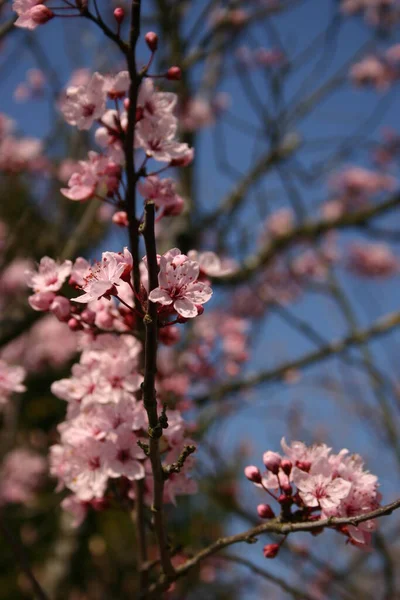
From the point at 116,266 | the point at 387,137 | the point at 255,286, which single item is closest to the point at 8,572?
the point at 255,286

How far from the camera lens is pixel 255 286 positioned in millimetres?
5863

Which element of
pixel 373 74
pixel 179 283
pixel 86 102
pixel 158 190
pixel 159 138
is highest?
pixel 373 74

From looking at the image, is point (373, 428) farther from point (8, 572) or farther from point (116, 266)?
point (116, 266)

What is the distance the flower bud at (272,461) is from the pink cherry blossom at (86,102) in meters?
0.91

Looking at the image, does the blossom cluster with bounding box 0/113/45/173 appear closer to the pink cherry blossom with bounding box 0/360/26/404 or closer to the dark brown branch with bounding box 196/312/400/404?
the dark brown branch with bounding box 196/312/400/404

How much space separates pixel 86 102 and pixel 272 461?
3.22 feet

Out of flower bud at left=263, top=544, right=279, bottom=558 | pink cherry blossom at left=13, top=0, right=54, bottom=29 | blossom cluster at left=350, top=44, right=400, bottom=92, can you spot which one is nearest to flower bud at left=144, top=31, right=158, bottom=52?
pink cherry blossom at left=13, top=0, right=54, bottom=29

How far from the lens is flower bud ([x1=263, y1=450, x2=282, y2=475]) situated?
1.22 meters

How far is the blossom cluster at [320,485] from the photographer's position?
1.14 metres

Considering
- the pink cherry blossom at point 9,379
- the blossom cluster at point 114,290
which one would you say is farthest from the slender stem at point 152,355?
the pink cherry blossom at point 9,379

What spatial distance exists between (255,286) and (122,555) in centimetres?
330

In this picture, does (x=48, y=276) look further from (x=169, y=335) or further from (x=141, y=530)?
(x=141, y=530)

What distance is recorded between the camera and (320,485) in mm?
1146

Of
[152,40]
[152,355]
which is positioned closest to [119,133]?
[152,40]
